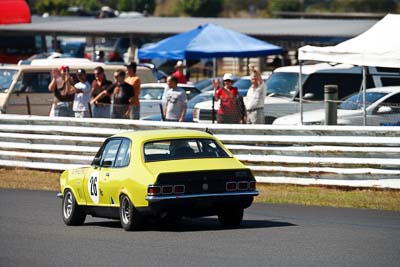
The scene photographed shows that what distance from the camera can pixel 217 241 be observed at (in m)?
11.2

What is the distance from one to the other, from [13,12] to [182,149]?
81.7 ft

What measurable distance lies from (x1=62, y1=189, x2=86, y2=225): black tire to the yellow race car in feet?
0.12

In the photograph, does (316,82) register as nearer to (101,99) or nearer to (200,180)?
(101,99)

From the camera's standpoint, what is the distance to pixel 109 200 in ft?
41.7

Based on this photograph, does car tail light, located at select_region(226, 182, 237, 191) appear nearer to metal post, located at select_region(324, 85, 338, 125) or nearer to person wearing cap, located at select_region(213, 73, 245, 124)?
metal post, located at select_region(324, 85, 338, 125)

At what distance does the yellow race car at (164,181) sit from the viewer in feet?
38.6

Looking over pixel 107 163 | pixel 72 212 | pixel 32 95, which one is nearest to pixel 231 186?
pixel 107 163

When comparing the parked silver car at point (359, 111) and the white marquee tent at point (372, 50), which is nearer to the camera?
the white marquee tent at point (372, 50)

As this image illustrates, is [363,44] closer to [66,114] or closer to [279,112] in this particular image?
[279,112]

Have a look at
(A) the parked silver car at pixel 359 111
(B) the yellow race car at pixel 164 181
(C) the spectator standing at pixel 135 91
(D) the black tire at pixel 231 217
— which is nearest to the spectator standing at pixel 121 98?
(C) the spectator standing at pixel 135 91

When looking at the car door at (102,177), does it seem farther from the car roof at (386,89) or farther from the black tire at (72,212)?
the car roof at (386,89)

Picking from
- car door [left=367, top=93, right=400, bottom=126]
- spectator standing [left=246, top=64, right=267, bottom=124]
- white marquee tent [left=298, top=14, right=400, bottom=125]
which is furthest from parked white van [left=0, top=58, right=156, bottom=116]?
car door [left=367, top=93, right=400, bottom=126]

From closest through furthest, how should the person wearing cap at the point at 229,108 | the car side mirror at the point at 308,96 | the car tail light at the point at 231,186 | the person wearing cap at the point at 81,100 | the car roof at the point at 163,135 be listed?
the car tail light at the point at 231,186, the car roof at the point at 163,135, the person wearing cap at the point at 229,108, the car side mirror at the point at 308,96, the person wearing cap at the point at 81,100

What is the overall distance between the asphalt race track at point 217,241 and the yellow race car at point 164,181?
0.86 feet
